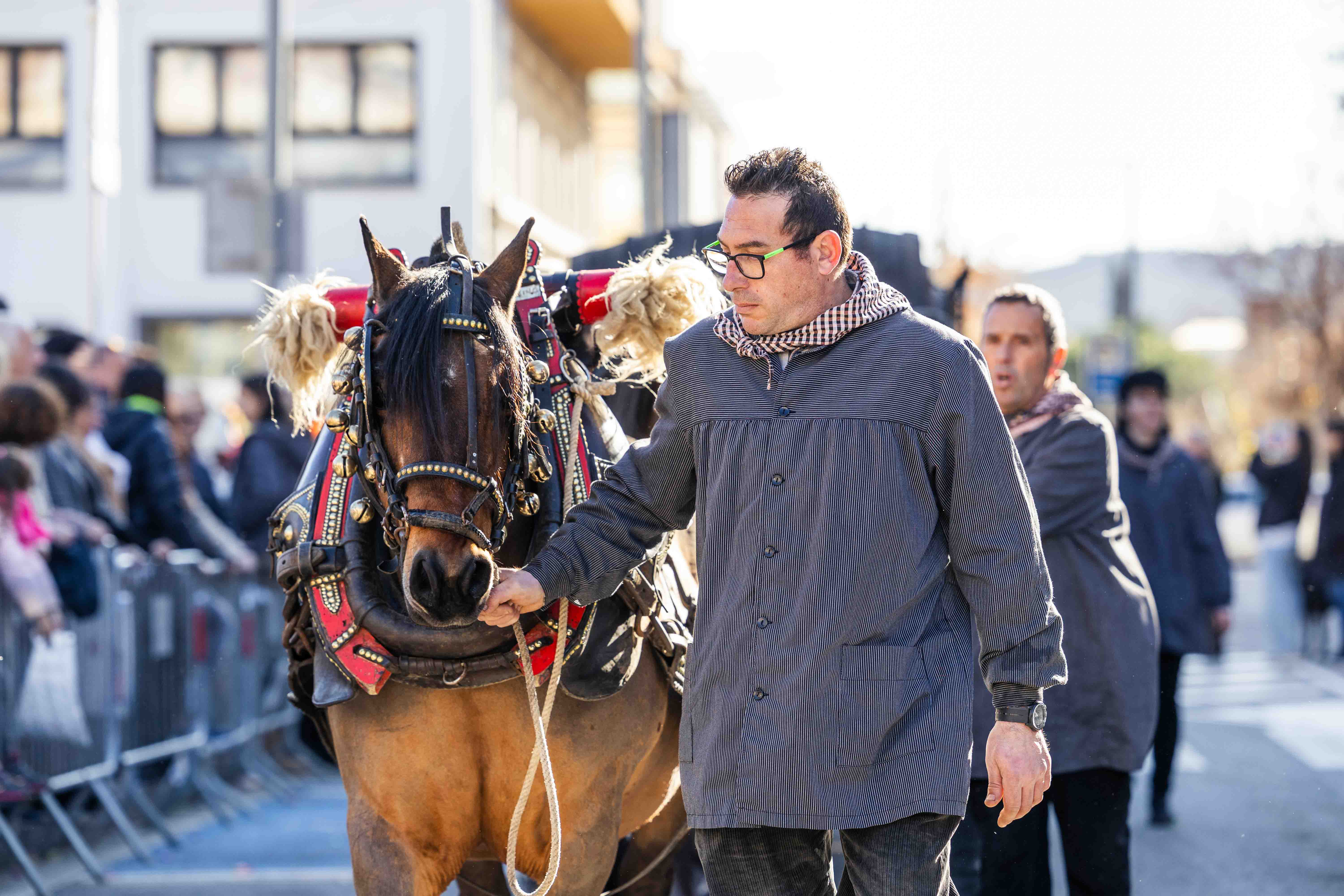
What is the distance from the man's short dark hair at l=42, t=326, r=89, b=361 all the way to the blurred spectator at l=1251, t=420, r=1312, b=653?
10.3 meters

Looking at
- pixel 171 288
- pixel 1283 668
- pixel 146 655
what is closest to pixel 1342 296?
pixel 1283 668

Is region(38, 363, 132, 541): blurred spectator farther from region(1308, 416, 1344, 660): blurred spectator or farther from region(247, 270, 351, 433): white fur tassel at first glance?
region(1308, 416, 1344, 660): blurred spectator

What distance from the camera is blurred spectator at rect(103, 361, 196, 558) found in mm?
8898

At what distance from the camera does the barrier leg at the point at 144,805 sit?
26.6 ft

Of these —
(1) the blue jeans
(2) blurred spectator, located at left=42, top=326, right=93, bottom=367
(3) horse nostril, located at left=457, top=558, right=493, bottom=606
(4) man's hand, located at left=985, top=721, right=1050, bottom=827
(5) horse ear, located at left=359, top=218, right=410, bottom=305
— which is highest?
(2) blurred spectator, located at left=42, top=326, right=93, bottom=367

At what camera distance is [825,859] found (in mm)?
3449

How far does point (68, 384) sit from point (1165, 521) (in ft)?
18.5

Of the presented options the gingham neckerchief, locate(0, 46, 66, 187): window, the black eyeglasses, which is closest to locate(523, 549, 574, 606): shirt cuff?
the gingham neckerchief

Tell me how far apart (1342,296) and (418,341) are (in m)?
27.1

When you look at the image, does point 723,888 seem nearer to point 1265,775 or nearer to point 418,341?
point 418,341

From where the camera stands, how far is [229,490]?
11.4 metres

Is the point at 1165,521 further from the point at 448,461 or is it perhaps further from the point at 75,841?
the point at 448,461

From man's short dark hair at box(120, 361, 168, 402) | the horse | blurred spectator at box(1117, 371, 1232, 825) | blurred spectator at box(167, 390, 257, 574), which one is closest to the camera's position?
the horse

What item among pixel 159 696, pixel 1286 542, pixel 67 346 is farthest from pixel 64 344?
pixel 1286 542
